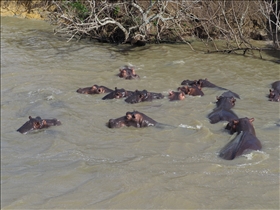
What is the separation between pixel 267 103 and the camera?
909 centimetres

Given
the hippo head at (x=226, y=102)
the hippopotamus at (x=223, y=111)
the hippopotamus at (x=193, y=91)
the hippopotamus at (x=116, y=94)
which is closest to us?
the hippopotamus at (x=223, y=111)

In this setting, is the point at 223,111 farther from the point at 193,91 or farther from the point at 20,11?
the point at 20,11

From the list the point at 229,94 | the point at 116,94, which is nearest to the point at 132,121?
the point at 116,94

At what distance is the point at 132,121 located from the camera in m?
7.51

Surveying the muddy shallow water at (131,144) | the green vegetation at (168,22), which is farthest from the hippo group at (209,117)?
the green vegetation at (168,22)

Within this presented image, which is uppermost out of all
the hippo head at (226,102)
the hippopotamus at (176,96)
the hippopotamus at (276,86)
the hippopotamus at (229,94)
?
the hippopotamus at (276,86)

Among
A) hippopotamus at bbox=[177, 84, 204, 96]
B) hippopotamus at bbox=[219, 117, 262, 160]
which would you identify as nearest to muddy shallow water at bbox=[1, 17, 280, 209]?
hippopotamus at bbox=[219, 117, 262, 160]

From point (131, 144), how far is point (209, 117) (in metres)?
1.89

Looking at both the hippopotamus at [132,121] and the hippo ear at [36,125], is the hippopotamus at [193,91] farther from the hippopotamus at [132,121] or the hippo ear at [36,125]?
the hippo ear at [36,125]

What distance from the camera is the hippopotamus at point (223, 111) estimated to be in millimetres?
7777

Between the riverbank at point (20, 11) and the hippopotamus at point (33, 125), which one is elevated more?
the riverbank at point (20, 11)

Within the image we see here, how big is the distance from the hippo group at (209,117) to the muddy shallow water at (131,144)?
0.15 metres

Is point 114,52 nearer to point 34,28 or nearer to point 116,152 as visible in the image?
point 34,28

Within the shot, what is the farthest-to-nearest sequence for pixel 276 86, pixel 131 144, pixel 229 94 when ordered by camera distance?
pixel 276 86 → pixel 229 94 → pixel 131 144
